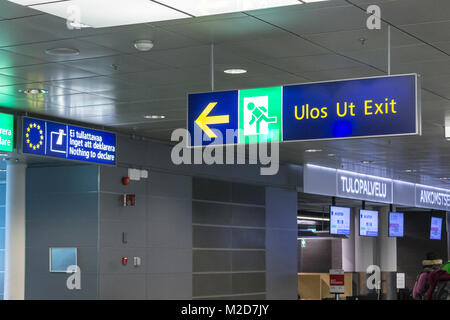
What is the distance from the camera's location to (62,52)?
776 centimetres

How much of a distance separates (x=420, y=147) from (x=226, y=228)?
421 centimetres

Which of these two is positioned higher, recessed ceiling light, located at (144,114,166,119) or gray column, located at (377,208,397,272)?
recessed ceiling light, located at (144,114,166,119)

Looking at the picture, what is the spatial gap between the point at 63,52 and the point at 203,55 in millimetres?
1418

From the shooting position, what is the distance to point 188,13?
6.50 metres

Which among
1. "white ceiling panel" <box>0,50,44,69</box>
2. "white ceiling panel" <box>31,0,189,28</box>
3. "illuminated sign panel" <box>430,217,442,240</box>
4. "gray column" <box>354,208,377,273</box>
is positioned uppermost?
"white ceiling panel" <box>31,0,189,28</box>

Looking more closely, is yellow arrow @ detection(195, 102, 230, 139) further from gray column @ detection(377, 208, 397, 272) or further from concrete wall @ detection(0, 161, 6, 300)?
gray column @ detection(377, 208, 397, 272)

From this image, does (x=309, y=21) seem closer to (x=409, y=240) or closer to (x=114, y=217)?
(x=114, y=217)

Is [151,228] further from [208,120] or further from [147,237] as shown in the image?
[208,120]

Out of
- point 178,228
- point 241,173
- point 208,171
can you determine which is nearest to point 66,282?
point 178,228

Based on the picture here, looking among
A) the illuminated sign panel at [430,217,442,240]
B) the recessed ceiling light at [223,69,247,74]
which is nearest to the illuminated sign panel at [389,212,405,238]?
the illuminated sign panel at [430,217,442,240]

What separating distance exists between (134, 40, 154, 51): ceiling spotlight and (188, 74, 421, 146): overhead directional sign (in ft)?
2.12

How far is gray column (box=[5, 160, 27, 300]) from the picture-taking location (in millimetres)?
12953

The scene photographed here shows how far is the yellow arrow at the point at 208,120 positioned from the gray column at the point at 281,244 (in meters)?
10.2

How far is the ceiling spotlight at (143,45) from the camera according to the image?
7387mm
